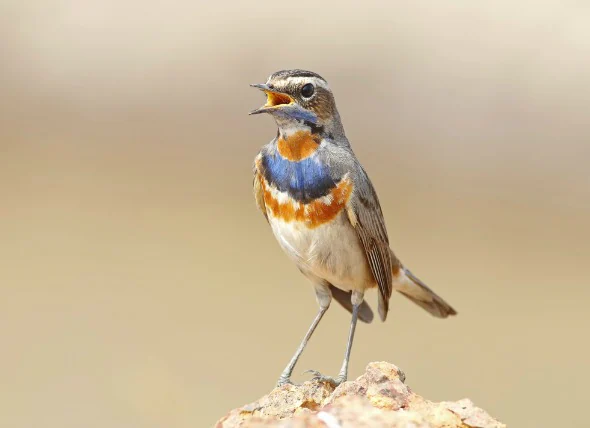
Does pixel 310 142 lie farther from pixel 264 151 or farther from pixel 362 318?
pixel 362 318

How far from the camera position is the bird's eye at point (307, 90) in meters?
6.27

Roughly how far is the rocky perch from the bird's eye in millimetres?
1756

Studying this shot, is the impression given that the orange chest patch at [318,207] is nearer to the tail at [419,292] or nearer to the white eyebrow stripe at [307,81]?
the white eyebrow stripe at [307,81]

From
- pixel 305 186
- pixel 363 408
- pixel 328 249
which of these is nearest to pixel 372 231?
pixel 328 249

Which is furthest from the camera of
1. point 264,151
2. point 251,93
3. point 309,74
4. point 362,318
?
point 251,93

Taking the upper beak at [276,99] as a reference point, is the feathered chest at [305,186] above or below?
below

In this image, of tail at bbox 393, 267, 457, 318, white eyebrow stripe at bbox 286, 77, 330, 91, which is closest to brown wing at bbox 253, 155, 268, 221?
white eyebrow stripe at bbox 286, 77, 330, 91

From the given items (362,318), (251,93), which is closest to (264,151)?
(362,318)

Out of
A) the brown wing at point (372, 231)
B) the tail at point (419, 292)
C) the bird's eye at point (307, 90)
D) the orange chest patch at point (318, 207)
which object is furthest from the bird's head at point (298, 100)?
the tail at point (419, 292)

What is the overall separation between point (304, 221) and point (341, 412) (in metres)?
2.14

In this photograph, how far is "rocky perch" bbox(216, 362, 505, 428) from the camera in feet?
15.0

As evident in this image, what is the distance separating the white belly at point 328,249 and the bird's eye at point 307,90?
84cm

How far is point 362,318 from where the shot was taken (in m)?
7.58

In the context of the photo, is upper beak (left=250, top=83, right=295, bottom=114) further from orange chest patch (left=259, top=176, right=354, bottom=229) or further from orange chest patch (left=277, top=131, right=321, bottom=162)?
orange chest patch (left=259, top=176, right=354, bottom=229)
